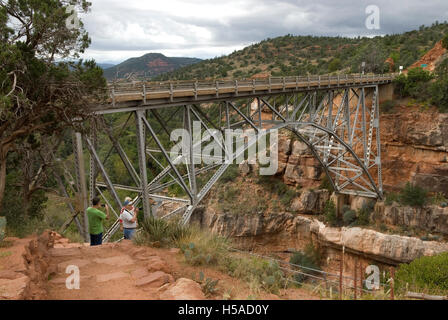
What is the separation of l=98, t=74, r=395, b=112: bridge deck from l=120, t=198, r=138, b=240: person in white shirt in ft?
8.27

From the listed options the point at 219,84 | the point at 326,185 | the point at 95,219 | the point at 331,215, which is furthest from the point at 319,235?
the point at 95,219

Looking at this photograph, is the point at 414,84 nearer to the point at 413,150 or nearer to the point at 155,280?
the point at 413,150

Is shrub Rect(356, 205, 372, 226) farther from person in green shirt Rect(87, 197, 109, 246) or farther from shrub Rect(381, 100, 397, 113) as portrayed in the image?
person in green shirt Rect(87, 197, 109, 246)

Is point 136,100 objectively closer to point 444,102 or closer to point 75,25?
point 75,25

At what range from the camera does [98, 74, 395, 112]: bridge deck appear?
33.3ft

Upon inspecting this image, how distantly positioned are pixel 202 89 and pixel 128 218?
5.83 metres

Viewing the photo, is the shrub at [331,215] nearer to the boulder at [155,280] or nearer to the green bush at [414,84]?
the green bush at [414,84]

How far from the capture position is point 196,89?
12.4 metres

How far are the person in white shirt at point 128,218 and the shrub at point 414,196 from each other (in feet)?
63.2

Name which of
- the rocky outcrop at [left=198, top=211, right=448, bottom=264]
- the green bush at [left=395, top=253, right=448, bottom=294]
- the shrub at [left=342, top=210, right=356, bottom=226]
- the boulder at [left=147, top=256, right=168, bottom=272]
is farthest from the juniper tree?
the shrub at [left=342, top=210, right=356, bottom=226]

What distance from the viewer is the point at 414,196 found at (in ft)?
73.3

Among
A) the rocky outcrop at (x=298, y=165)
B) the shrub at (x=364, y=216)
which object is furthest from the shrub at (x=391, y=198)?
the rocky outcrop at (x=298, y=165)

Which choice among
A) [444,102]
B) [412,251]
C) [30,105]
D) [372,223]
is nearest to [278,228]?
[372,223]

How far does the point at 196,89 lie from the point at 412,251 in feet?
52.6
